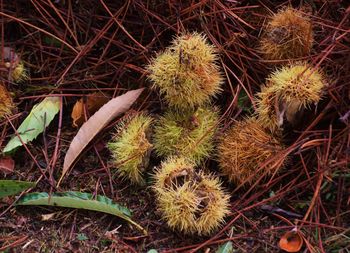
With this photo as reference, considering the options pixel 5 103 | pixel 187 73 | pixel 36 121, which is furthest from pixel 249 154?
pixel 5 103

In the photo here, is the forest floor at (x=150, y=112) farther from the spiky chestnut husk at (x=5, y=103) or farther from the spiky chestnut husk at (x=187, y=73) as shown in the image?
the spiky chestnut husk at (x=187, y=73)

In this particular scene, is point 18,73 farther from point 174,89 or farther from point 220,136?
point 220,136

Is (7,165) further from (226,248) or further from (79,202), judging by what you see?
(226,248)

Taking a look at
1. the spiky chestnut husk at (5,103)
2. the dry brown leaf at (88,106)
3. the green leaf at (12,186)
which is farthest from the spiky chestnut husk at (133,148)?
the spiky chestnut husk at (5,103)

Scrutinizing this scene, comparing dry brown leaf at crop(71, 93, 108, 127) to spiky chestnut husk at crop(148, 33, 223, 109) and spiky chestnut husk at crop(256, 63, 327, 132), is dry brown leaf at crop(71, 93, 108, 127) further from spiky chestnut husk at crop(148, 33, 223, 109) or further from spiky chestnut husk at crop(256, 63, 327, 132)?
spiky chestnut husk at crop(256, 63, 327, 132)

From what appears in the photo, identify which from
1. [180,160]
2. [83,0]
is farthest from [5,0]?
[180,160]
